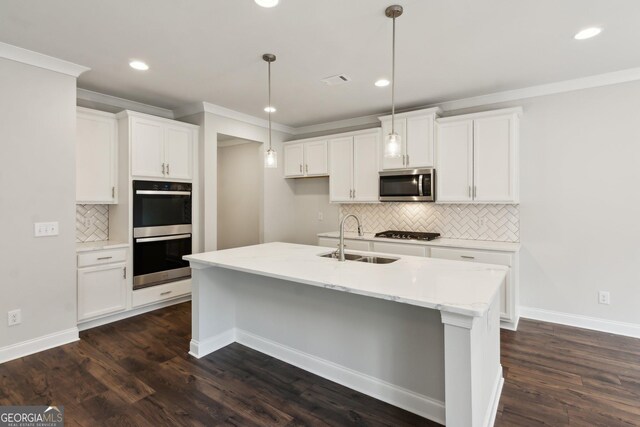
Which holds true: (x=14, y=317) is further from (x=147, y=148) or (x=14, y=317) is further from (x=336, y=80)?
(x=336, y=80)

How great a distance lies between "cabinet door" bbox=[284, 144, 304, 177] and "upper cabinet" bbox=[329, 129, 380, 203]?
21.7 inches

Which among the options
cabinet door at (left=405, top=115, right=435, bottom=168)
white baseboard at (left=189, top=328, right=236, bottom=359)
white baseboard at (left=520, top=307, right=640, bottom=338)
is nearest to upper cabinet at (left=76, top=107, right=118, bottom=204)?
white baseboard at (left=189, top=328, right=236, bottom=359)

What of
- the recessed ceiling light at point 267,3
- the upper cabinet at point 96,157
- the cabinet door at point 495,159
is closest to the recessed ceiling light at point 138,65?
the upper cabinet at point 96,157

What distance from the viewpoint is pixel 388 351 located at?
2.10m

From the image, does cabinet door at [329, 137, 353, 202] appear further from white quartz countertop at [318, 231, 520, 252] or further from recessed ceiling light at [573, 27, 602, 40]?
recessed ceiling light at [573, 27, 602, 40]

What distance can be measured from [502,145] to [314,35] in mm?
2290

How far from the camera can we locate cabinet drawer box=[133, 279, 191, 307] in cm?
369

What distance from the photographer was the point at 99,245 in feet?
11.3

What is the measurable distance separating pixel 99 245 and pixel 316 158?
2.94 metres

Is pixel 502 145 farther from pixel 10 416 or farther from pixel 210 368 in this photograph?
pixel 10 416

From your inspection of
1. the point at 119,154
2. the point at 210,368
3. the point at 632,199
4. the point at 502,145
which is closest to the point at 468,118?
the point at 502,145

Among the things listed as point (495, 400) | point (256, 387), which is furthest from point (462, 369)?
Result: point (256, 387)

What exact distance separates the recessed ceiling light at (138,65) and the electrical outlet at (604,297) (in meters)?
4.90

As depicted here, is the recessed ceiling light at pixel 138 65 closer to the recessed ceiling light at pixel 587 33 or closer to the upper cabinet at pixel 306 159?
the upper cabinet at pixel 306 159
